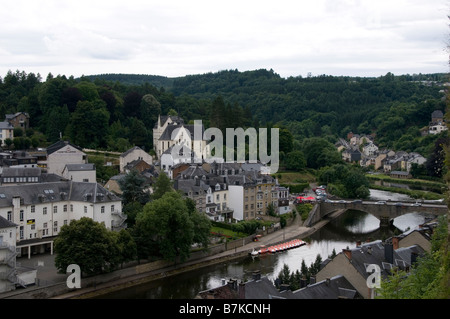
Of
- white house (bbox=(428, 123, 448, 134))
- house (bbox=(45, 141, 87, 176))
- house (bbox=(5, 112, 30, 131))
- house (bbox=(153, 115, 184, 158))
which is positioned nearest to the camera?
house (bbox=(45, 141, 87, 176))

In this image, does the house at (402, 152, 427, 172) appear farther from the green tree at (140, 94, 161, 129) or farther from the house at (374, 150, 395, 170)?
the green tree at (140, 94, 161, 129)

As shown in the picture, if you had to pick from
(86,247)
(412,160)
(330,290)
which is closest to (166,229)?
(86,247)

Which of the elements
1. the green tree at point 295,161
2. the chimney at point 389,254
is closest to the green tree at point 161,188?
the chimney at point 389,254

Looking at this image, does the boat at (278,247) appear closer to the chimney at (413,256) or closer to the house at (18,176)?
the chimney at (413,256)

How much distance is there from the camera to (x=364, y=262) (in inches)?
958

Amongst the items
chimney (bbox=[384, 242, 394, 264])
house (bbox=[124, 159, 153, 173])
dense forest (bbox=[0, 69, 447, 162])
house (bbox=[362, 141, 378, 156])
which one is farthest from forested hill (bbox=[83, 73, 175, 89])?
chimney (bbox=[384, 242, 394, 264])

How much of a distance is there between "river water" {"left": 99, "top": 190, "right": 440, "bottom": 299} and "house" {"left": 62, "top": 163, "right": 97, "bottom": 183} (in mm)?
15599

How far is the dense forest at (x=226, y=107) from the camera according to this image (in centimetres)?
6284

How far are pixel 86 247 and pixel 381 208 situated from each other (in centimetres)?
2680

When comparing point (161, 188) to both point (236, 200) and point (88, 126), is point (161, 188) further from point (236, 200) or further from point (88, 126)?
point (88, 126)

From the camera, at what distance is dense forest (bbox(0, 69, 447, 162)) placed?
6284 centimetres

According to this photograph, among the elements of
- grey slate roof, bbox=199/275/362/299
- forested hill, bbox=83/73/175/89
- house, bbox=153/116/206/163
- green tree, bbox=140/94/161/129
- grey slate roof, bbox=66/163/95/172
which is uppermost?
forested hill, bbox=83/73/175/89

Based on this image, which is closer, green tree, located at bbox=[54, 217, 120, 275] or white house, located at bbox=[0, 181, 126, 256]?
green tree, located at bbox=[54, 217, 120, 275]

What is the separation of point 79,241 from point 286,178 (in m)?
36.1
